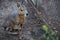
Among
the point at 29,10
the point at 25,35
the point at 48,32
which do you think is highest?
the point at 48,32

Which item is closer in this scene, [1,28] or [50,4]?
[1,28]

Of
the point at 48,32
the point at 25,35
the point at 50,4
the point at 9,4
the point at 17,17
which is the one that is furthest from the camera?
the point at 9,4

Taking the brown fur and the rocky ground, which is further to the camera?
the rocky ground

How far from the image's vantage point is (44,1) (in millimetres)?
4387

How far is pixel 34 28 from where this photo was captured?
130 inches

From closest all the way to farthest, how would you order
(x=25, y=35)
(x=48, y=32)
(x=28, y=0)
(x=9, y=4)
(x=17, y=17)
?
(x=48, y=32)
(x=17, y=17)
(x=25, y=35)
(x=28, y=0)
(x=9, y=4)

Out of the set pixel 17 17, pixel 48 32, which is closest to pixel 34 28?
pixel 17 17

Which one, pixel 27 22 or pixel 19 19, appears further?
pixel 27 22

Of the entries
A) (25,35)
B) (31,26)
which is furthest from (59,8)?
(25,35)

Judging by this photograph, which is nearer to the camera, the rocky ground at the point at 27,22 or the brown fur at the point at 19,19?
the brown fur at the point at 19,19

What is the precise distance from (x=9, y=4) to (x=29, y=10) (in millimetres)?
945

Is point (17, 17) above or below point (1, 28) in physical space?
above

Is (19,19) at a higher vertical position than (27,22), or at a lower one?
higher

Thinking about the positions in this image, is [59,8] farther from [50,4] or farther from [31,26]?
[31,26]
